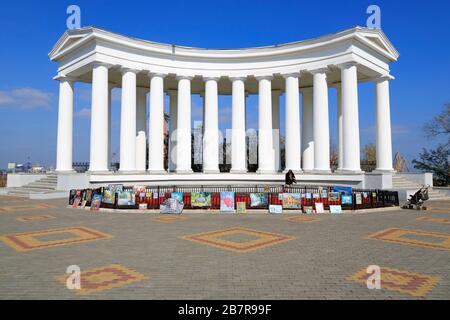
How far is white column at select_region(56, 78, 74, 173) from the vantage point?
32.4 m

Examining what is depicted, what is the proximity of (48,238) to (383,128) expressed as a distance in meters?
33.1

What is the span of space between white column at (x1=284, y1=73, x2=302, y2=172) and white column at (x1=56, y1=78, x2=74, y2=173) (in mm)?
23855

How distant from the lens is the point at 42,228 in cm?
1316

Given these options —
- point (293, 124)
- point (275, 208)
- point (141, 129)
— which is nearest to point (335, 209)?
point (275, 208)

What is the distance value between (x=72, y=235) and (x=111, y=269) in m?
5.17

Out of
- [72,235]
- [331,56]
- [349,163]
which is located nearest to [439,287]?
[72,235]

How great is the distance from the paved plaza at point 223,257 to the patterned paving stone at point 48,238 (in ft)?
0.12

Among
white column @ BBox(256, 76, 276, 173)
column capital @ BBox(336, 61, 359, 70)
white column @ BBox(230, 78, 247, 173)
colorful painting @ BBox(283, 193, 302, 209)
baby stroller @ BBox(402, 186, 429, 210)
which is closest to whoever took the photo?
colorful painting @ BBox(283, 193, 302, 209)

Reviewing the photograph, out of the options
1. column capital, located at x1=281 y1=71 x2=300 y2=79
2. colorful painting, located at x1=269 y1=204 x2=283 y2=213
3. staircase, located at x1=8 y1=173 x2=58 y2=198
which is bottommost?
colorful painting, located at x1=269 y1=204 x2=283 y2=213

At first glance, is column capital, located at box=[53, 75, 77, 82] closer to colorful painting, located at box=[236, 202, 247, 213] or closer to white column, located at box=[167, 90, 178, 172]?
white column, located at box=[167, 90, 178, 172]

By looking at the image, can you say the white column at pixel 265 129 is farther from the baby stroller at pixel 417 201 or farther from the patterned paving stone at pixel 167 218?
the patterned paving stone at pixel 167 218

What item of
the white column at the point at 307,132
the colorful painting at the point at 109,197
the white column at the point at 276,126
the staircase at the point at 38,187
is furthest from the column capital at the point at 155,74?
the colorful painting at the point at 109,197

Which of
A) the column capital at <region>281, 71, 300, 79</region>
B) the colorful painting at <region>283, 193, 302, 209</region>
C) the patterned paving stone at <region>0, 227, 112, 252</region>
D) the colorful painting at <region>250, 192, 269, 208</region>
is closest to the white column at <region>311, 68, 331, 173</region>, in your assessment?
the column capital at <region>281, 71, 300, 79</region>

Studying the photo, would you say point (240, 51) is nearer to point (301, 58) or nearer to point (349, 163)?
point (301, 58)
